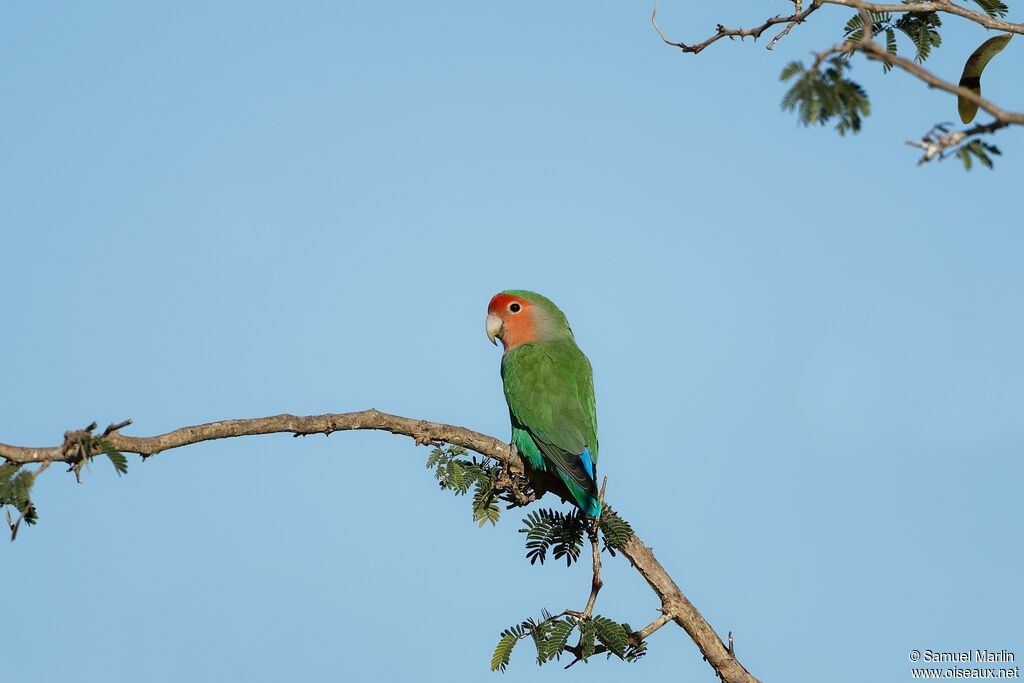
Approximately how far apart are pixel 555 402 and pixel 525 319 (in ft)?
3.89

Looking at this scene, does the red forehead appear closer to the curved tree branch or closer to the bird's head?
the bird's head

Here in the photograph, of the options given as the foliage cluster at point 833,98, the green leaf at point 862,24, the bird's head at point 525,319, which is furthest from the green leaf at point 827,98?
the bird's head at point 525,319

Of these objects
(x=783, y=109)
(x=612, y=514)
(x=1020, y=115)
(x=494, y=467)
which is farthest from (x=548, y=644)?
(x=1020, y=115)

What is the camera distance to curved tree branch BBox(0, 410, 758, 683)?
5.09 metres

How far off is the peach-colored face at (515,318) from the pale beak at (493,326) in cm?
3

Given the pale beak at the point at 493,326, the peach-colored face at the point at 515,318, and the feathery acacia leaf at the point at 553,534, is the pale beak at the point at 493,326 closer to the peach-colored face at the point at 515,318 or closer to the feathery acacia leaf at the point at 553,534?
the peach-colored face at the point at 515,318

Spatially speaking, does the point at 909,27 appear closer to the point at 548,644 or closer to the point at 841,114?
the point at 841,114

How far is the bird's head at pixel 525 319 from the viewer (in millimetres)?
8625

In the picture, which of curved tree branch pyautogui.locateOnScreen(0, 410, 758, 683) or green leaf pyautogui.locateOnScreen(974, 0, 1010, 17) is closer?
curved tree branch pyautogui.locateOnScreen(0, 410, 758, 683)

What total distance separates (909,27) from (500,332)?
4235mm

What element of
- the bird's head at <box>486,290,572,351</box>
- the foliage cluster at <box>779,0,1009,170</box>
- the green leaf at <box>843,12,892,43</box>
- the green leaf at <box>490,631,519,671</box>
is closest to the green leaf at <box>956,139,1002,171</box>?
the foliage cluster at <box>779,0,1009,170</box>

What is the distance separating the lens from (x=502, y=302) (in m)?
8.82

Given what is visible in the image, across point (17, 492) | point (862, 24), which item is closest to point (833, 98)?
point (862, 24)

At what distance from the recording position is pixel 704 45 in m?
6.22
